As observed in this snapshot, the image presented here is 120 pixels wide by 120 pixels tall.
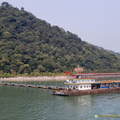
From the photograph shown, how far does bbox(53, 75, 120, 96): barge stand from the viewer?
59.9 meters

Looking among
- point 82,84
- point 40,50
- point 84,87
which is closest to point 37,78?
point 40,50

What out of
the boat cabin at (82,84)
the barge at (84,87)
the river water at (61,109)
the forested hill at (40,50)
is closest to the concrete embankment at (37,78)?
the forested hill at (40,50)

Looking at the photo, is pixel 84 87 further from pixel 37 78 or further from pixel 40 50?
pixel 40 50

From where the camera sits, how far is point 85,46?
18650 centimetres

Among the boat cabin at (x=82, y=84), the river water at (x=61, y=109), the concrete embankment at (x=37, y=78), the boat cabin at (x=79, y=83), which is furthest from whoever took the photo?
the concrete embankment at (x=37, y=78)

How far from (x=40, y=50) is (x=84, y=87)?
8419 centimetres

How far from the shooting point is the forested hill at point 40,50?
12503cm

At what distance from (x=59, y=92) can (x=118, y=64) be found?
128 m

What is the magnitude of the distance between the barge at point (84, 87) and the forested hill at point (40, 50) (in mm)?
52409

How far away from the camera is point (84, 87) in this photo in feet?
208

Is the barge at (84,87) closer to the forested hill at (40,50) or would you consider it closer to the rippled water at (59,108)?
the rippled water at (59,108)

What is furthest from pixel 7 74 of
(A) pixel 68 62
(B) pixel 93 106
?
(B) pixel 93 106

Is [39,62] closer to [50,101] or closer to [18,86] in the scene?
[18,86]

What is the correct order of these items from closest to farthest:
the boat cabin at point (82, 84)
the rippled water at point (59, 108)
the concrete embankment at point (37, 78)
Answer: the rippled water at point (59, 108)
the boat cabin at point (82, 84)
the concrete embankment at point (37, 78)
